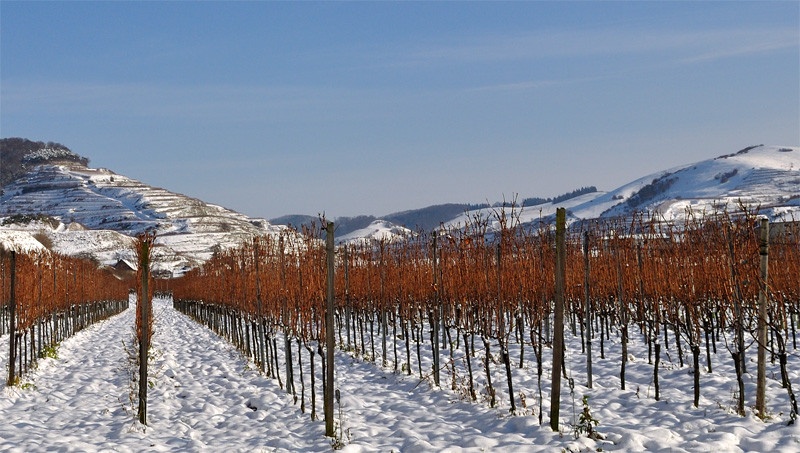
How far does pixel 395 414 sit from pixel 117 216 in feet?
550

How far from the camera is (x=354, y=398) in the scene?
10625 millimetres

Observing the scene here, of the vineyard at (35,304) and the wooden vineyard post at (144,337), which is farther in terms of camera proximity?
the vineyard at (35,304)

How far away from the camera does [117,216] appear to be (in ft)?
524

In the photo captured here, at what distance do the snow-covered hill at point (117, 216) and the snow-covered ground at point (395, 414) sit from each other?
108 metres

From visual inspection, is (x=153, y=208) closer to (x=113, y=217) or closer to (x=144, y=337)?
(x=113, y=217)

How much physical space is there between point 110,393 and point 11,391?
1912mm

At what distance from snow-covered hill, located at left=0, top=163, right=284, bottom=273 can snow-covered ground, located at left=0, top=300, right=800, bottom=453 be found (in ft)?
355

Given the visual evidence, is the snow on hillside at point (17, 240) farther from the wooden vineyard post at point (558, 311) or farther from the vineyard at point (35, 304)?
the wooden vineyard post at point (558, 311)

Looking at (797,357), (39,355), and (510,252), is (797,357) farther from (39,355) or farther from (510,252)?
(39,355)

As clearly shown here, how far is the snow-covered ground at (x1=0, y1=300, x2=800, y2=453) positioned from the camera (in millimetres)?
7238

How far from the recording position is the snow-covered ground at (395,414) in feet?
23.7

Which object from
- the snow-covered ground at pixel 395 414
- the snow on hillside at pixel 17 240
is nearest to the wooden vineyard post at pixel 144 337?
the snow-covered ground at pixel 395 414

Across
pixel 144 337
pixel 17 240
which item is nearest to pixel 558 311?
pixel 144 337

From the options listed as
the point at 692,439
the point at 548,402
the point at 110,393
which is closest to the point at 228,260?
the point at 110,393
